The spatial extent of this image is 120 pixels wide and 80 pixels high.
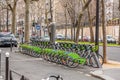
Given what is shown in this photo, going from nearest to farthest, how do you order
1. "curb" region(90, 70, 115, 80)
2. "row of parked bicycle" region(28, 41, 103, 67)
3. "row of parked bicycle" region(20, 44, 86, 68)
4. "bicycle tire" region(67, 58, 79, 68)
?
"curb" region(90, 70, 115, 80), "row of parked bicycle" region(20, 44, 86, 68), "bicycle tire" region(67, 58, 79, 68), "row of parked bicycle" region(28, 41, 103, 67)

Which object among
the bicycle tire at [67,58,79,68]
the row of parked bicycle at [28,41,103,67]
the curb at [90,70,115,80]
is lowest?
the curb at [90,70,115,80]

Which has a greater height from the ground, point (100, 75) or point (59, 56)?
point (59, 56)

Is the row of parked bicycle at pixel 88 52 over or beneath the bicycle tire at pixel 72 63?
over

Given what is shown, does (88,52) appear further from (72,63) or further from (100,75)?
(100,75)

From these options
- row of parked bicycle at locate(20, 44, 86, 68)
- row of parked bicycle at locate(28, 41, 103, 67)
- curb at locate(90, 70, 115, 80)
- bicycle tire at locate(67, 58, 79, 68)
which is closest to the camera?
curb at locate(90, 70, 115, 80)

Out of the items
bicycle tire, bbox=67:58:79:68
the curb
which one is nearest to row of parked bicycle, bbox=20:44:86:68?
bicycle tire, bbox=67:58:79:68

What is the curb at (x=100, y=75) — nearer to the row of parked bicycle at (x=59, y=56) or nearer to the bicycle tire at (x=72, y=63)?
the row of parked bicycle at (x=59, y=56)

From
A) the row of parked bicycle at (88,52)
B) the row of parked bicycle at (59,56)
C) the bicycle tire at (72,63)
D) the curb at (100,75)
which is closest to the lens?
the curb at (100,75)

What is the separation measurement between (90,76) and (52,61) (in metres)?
6.66

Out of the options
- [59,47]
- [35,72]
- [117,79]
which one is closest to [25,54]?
[59,47]

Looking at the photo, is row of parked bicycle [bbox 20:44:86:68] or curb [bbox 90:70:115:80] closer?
curb [bbox 90:70:115:80]

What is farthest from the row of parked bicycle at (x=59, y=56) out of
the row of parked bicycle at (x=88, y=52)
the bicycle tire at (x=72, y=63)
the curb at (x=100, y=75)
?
the curb at (x=100, y=75)

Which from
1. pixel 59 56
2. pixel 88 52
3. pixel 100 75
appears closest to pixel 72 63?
pixel 88 52

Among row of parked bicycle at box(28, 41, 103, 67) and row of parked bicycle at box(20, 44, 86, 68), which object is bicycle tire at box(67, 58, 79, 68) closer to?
row of parked bicycle at box(20, 44, 86, 68)
